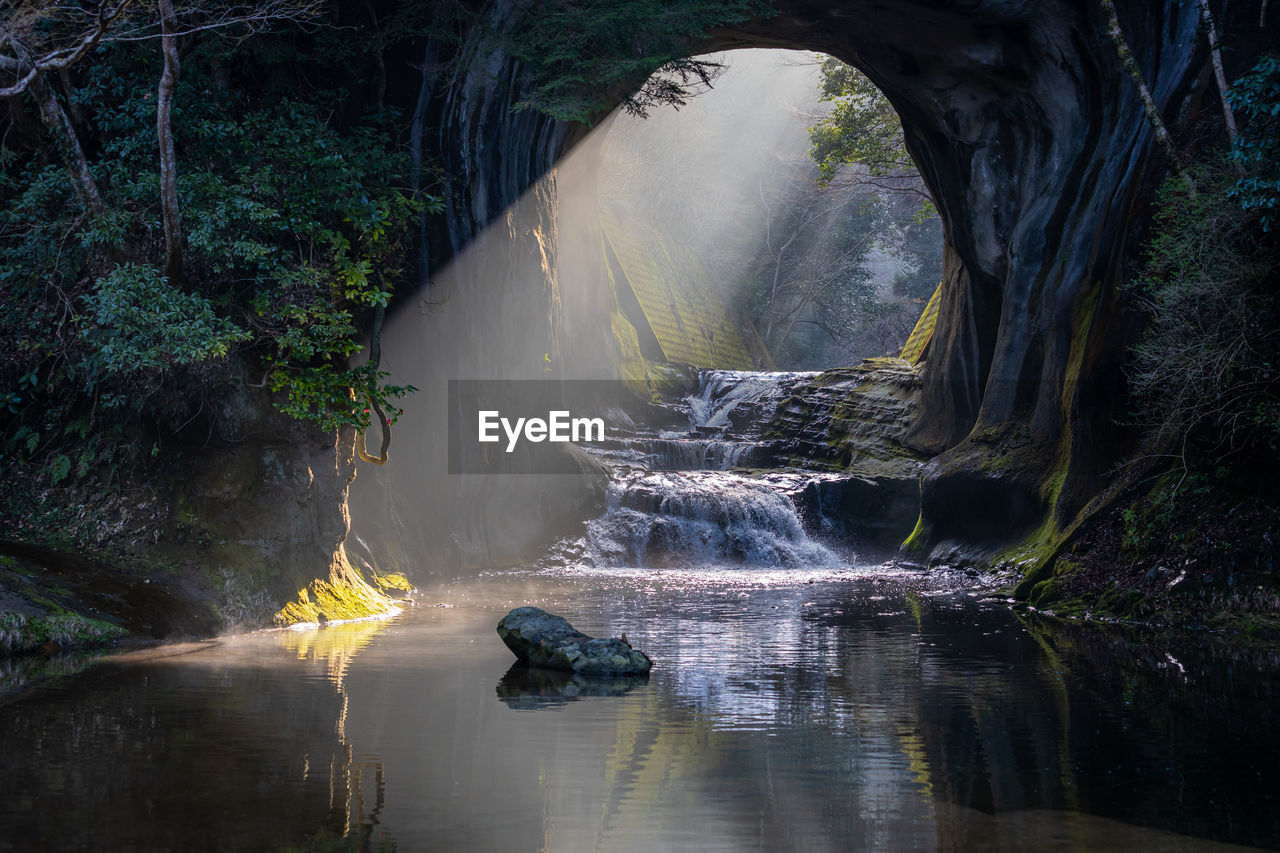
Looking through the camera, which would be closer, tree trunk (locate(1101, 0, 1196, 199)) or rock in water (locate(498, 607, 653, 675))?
rock in water (locate(498, 607, 653, 675))

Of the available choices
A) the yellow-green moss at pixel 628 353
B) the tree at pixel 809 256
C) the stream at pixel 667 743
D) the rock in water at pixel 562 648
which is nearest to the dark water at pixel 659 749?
the stream at pixel 667 743

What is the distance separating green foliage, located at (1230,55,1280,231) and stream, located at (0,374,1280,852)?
456 cm

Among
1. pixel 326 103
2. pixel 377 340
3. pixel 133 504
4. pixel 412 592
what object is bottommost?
pixel 412 592

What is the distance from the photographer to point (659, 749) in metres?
6.52

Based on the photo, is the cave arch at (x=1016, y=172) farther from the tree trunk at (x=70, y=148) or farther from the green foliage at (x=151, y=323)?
the green foliage at (x=151, y=323)

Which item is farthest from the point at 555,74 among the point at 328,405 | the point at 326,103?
the point at 328,405

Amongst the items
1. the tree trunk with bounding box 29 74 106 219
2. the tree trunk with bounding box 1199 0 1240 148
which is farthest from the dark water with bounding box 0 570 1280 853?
the tree trunk with bounding box 1199 0 1240 148

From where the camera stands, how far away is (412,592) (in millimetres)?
16453

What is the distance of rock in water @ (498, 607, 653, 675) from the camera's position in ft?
30.7

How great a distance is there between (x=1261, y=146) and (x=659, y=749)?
31.9ft

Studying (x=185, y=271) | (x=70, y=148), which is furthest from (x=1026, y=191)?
(x=70, y=148)

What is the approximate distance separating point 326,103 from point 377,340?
3.67 meters

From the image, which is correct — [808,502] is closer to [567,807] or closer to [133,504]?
[133,504]

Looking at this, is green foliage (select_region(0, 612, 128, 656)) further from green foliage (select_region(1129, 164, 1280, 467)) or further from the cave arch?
green foliage (select_region(1129, 164, 1280, 467))
